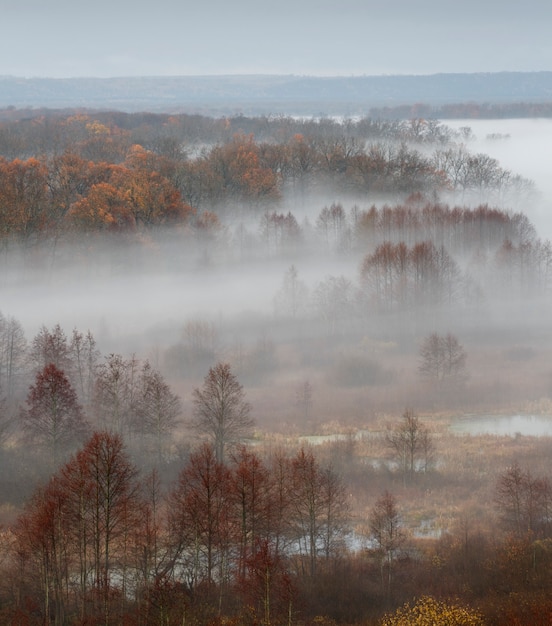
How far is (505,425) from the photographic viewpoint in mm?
50812

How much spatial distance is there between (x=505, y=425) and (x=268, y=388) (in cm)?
1418

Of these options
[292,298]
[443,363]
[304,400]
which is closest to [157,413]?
[304,400]

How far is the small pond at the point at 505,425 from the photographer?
162ft

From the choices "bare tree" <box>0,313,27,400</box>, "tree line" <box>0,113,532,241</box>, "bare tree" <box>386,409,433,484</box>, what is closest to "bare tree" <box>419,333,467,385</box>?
"bare tree" <box>386,409,433,484</box>

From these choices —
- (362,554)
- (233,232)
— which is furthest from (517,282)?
(362,554)

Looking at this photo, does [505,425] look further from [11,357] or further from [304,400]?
[11,357]

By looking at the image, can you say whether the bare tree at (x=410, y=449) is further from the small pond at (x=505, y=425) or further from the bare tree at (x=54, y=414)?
the bare tree at (x=54, y=414)

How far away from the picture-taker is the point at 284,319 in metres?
69.6

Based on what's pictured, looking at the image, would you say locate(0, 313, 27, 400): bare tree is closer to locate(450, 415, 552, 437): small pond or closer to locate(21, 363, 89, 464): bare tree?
locate(21, 363, 89, 464): bare tree

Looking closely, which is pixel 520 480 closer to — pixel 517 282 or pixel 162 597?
pixel 162 597

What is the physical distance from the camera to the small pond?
49250 mm

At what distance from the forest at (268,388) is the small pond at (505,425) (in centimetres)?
70

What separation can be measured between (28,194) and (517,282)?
41113 millimetres

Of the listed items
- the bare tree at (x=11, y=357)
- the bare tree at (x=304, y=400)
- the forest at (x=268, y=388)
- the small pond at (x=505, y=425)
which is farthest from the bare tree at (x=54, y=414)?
the small pond at (x=505, y=425)
